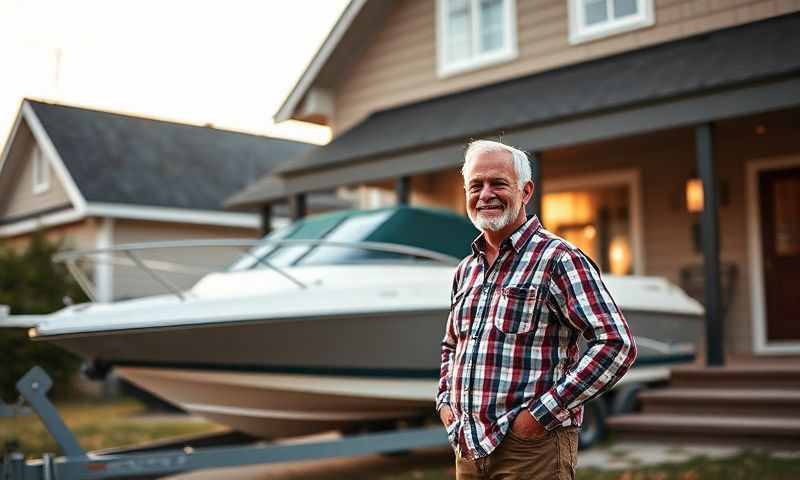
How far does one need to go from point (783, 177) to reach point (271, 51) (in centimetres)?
1804

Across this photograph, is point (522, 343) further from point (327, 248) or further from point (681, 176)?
point (681, 176)

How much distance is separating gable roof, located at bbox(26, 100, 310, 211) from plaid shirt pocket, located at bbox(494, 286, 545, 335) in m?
14.2

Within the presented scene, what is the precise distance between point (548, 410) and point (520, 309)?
11.3 inches

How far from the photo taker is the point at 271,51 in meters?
25.4

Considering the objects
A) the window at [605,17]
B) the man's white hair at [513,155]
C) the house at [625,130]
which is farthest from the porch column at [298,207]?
the man's white hair at [513,155]

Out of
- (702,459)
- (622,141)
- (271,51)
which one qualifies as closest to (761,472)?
(702,459)

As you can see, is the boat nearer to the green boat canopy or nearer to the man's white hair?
the green boat canopy

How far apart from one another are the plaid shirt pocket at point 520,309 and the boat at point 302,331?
3.49 metres

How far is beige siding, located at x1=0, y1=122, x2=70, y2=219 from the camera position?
17.5 metres

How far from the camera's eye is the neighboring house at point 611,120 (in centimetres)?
816

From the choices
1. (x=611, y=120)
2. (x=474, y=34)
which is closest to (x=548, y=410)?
(x=611, y=120)

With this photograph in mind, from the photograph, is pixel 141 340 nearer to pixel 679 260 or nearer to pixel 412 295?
pixel 412 295

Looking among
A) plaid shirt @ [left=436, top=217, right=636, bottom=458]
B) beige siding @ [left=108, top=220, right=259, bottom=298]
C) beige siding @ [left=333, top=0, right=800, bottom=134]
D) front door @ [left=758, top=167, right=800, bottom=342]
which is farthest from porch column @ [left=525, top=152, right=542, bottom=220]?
beige siding @ [left=108, top=220, right=259, bottom=298]

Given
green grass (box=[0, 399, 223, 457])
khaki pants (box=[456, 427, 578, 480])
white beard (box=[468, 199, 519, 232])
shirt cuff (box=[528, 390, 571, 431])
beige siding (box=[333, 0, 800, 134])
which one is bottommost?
green grass (box=[0, 399, 223, 457])
